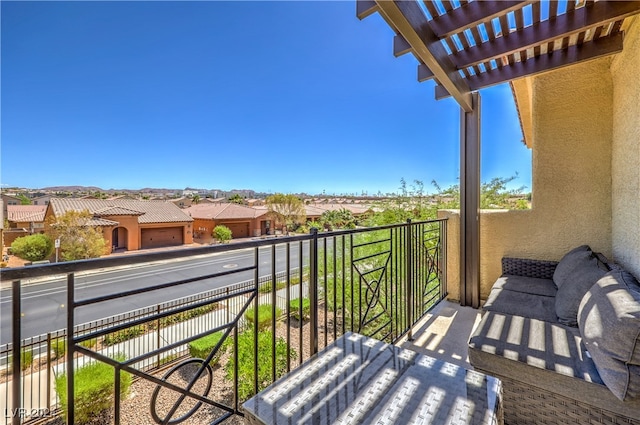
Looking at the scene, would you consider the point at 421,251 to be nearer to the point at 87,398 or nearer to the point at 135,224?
the point at 87,398

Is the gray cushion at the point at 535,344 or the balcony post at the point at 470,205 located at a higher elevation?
the balcony post at the point at 470,205

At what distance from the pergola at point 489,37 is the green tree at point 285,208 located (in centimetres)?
1991

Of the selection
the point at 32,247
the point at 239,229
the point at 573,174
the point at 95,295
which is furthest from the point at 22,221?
the point at 573,174

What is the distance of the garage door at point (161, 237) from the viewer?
74.7 ft

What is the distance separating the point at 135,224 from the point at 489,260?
24.1m

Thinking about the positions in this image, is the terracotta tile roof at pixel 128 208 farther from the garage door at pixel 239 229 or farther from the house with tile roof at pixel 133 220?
the garage door at pixel 239 229

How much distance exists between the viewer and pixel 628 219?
7.21 ft

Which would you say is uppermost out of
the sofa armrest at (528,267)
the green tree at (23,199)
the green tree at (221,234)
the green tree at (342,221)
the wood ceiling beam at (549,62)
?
the wood ceiling beam at (549,62)

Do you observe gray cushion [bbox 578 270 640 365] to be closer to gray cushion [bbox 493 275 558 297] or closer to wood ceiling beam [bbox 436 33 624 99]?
gray cushion [bbox 493 275 558 297]

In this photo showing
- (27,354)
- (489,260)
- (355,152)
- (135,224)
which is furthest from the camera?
(355,152)

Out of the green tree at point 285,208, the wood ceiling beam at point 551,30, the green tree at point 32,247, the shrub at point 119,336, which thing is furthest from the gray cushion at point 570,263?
the green tree at point 32,247

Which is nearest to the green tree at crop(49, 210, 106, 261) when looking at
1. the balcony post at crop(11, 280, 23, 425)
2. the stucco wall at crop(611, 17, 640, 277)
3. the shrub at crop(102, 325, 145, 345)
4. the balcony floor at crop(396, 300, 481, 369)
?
the shrub at crop(102, 325, 145, 345)

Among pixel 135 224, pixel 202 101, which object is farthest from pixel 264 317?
pixel 202 101

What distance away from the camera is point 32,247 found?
1456 centimetres
